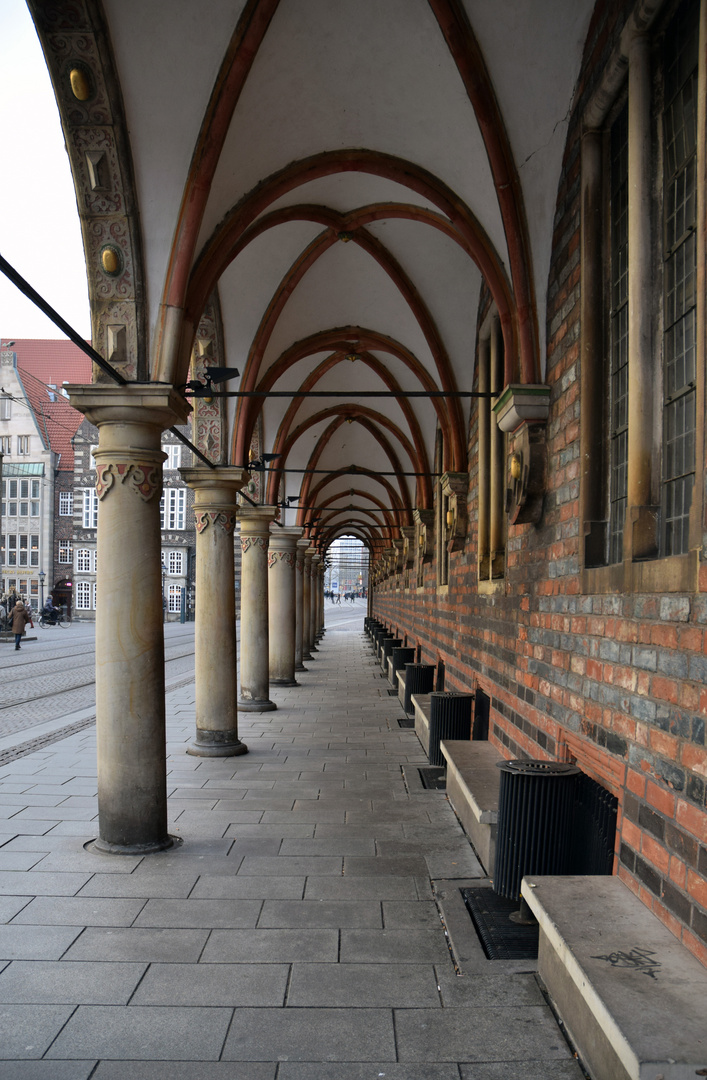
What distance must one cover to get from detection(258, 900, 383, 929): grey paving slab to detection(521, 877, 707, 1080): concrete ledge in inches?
42.2

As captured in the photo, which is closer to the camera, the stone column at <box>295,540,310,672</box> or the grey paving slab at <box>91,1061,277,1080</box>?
the grey paving slab at <box>91,1061,277,1080</box>

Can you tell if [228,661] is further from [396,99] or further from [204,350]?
[396,99]

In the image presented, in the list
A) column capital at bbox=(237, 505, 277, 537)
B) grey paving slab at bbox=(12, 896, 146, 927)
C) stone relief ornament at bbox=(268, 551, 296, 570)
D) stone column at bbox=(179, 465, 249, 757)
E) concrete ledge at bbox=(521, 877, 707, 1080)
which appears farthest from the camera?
stone relief ornament at bbox=(268, 551, 296, 570)

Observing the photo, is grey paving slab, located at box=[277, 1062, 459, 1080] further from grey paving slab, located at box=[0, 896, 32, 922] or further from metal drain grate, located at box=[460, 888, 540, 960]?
grey paving slab, located at box=[0, 896, 32, 922]

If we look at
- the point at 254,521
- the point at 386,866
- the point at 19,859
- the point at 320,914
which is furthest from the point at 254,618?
the point at 320,914

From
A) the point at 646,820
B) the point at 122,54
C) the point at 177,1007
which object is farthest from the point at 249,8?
the point at 177,1007

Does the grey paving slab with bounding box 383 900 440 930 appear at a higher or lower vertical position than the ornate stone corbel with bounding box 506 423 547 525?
lower

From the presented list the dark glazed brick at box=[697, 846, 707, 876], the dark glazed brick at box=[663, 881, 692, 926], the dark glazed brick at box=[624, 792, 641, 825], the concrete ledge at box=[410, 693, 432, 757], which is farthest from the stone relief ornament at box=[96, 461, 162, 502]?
the dark glazed brick at box=[697, 846, 707, 876]

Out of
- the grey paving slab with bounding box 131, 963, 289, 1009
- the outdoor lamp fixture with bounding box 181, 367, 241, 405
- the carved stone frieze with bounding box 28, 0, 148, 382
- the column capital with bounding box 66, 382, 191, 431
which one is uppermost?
the carved stone frieze with bounding box 28, 0, 148, 382

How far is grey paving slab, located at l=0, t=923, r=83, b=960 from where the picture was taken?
3.93 m

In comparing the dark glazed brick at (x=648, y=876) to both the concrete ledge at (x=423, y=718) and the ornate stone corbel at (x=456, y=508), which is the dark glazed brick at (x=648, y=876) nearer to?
the concrete ledge at (x=423, y=718)

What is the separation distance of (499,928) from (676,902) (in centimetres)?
146

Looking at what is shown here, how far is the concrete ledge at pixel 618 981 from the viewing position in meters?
2.28

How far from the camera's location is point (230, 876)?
5.05 m
